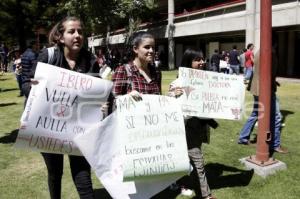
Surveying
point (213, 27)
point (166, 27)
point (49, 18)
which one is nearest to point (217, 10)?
point (213, 27)

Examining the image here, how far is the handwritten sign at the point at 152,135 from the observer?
12.5 ft

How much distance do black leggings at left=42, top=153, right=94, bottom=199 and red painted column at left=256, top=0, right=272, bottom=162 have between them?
2.75 metres

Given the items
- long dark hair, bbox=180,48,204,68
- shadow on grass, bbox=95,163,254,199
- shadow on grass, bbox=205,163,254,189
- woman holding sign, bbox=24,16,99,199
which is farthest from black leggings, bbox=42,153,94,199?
shadow on grass, bbox=205,163,254,189

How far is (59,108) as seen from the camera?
366cm

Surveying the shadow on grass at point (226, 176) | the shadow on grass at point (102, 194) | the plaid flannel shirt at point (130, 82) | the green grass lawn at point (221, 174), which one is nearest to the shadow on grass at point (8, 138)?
the green grass lawn at point (221, 174)

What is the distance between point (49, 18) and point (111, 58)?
1098 centimetres

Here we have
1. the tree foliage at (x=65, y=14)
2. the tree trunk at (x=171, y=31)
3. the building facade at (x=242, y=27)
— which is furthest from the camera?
the tree trunk at (x=171, y=31)

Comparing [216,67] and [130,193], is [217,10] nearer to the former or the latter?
[216,67]

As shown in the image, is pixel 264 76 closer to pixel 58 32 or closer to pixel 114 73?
pixel 114 73

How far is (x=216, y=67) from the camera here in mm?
24109

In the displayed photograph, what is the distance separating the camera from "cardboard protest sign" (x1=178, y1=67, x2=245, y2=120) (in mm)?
4508

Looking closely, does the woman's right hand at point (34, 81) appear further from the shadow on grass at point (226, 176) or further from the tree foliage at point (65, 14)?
the tree foliage at point (65, 14)

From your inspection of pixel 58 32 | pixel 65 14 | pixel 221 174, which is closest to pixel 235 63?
pixel 221 174

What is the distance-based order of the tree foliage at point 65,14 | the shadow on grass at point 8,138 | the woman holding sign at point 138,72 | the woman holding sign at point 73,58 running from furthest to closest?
1. the tree foliage at point 65,14
2. the shadow on grass at point 8,138
3. the woman holding sign at point 138,72
4. the woman holding sign at point 73,58
